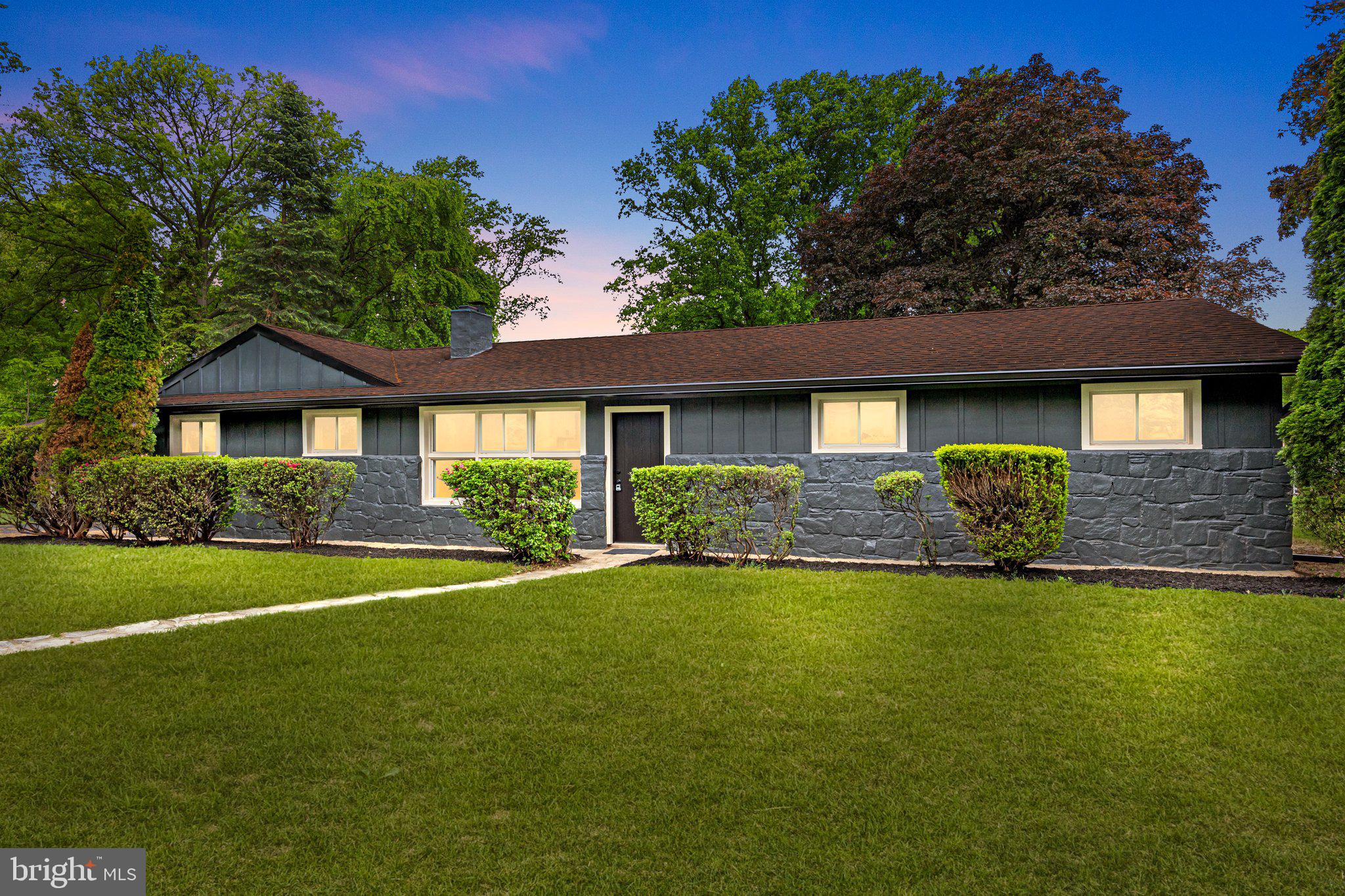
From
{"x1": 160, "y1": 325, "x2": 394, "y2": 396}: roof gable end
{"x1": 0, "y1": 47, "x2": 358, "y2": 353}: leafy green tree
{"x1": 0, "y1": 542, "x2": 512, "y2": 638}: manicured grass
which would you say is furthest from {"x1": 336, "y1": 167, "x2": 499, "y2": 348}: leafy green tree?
{"x1": 0, "y1": 542, "x2": 512, "y2": 638}: manicured grass

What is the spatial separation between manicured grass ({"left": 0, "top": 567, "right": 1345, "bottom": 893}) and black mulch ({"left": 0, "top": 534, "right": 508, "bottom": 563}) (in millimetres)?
3921

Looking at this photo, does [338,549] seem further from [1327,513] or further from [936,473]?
[1327,513]

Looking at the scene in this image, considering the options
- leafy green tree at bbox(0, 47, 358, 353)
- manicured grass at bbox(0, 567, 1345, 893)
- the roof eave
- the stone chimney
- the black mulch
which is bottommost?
manicured grass at bbox(0, 567, 1345, 893)

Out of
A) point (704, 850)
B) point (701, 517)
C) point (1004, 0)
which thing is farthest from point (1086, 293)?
point (704, 850)

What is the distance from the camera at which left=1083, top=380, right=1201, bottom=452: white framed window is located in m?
9.02

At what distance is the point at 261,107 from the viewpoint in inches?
1025

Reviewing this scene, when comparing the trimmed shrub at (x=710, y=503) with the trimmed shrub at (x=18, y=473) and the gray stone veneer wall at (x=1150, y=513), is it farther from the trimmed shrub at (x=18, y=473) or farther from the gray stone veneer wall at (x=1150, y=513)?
the trimmed shrub at (x=18, y=473)

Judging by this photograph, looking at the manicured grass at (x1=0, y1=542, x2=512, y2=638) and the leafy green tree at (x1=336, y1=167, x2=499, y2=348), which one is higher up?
the leafy green tree at (x1=336, y1=167, x2=499, y2=348)

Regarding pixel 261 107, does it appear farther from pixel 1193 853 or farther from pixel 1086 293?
pixel 1193 853

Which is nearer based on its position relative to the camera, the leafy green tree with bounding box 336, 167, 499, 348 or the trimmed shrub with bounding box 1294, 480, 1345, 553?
the trimmed shrub with bounding box 1294, 480, 1345, 553

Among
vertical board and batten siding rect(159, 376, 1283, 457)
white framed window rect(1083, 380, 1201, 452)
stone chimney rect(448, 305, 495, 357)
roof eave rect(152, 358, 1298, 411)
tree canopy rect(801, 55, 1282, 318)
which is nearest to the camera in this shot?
roof eave rect(152, 358, 1298, 411)

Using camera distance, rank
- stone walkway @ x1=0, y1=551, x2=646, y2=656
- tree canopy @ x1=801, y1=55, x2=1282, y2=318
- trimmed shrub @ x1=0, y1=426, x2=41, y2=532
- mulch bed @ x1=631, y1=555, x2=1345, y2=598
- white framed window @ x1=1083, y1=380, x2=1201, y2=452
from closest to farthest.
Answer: stone walkway @ x1=0, y1=551, x2=646, y2=656, mulch bed @ x1=631, y1=555, x2=1345, y2=598, white framed window @ x1=1083, y1=380, x2=1201, y2=452, trimmed shrub @ x1=0, y1=426, x2=41, y2=532, tree canopy @ x1=801, y1=55, x2=1282, y2=318

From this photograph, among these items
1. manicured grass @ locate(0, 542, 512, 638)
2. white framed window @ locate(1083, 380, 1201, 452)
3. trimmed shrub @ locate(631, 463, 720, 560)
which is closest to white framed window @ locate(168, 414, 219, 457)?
manicured grass @ locate(0, 542, 512, 638)

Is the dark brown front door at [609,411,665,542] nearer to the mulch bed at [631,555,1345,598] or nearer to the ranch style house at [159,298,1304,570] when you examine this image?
the ranch style house at [159,298,1304,570]
